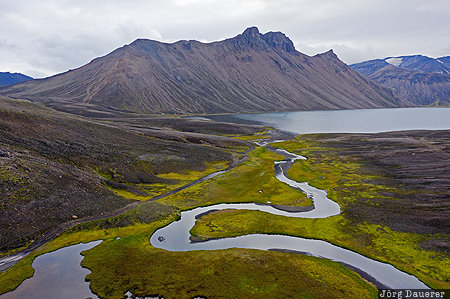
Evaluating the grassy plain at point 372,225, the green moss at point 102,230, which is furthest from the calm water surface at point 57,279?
the grassy plain at point 372,225

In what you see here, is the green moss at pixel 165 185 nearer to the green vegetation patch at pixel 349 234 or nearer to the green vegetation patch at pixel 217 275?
the green vegetation patch at pixel 349 234

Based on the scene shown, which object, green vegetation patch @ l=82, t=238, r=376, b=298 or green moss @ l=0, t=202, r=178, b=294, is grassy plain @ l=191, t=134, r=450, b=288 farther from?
green moss @ l=0, t=202, r=178, b=294

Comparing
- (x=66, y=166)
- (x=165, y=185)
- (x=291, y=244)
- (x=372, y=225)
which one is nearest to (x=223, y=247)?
(x=291, y=244)

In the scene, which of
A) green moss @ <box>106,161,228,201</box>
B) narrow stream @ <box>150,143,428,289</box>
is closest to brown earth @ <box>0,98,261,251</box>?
green moss @ <box>106,161,228,201</box>

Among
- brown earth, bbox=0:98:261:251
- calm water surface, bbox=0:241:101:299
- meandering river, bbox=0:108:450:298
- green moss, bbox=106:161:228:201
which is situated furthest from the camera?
green moss, bbox=106:161:228:201

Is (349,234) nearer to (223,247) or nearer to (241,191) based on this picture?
(223,247)

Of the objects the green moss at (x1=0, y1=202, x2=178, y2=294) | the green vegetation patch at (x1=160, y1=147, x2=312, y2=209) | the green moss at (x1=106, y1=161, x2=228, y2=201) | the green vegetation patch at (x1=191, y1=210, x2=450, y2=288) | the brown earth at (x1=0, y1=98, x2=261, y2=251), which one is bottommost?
the green vegetation patch at (x1=191, y1=210, x2=450, y2=288)
